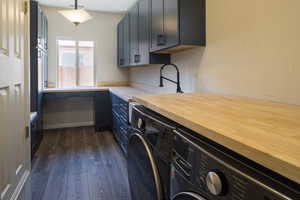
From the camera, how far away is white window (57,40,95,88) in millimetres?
4332

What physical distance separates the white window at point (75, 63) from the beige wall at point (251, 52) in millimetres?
3006

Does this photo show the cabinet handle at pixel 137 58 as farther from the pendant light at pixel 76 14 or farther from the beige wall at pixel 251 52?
the beige wall at pixel 251 52

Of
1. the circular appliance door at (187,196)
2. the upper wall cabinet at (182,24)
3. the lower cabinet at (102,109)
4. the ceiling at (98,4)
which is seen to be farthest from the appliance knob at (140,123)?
the ceiling at (98,4)

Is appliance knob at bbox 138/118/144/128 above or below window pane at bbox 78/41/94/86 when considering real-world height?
below

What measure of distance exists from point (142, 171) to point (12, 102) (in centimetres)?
98

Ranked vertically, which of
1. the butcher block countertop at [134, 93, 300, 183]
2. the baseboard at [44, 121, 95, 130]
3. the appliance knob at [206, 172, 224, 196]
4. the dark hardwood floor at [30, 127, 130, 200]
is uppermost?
the butcher block countertop at [134, 93, 300, 183]

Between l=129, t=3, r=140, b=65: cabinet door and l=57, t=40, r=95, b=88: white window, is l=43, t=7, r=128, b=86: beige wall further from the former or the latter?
l=129, t=3, r=140, b=65: cabinet door

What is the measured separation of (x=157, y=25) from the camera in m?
2.19

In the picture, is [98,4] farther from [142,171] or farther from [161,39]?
[142,171]

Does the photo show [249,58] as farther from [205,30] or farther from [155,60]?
[155,60]

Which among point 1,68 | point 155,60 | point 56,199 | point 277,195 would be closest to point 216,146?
point 277,195

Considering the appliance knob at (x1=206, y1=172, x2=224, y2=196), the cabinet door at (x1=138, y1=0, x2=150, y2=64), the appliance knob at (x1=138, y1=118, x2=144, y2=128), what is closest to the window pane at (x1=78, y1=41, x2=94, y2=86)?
the cabinet door at (x1=138, y1=0, x2=150, y2=64)

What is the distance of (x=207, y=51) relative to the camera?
189cm

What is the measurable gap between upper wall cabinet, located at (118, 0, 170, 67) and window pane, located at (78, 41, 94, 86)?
3.69 feet
